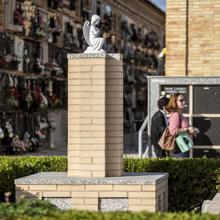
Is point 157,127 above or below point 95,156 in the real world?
above

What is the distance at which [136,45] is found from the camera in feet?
169

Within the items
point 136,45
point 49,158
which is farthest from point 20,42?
point 136,45

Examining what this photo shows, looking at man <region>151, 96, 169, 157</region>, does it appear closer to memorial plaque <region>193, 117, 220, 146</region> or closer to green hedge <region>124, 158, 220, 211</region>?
memorial plaque <region>193, 117, 220, 146</region>

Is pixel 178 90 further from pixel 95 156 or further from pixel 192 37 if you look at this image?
pixel 95 156

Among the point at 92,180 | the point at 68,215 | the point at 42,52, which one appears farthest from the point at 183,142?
the point at 42,52

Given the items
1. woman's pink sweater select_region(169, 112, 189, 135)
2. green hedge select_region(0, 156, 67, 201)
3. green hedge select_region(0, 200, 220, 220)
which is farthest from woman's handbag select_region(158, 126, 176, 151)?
green hedge select_region(0, 200, 220, 220)

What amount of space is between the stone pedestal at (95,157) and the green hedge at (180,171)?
2000 millimetres

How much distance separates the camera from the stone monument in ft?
35.7

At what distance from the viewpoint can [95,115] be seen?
11.2 m

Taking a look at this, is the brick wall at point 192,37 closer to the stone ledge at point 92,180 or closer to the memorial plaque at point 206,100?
the memorial plaque at point 206,100

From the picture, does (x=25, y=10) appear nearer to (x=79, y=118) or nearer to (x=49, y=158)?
(x=49, y=158)

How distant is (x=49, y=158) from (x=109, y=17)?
2958 cm

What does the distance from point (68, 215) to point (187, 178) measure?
19.6 ft

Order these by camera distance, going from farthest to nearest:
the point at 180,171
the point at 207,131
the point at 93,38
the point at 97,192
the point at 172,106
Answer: the point at 207,131 < the point at 172,106 < the point at 180,171 < the point at 93,38 < the point at 97,192
